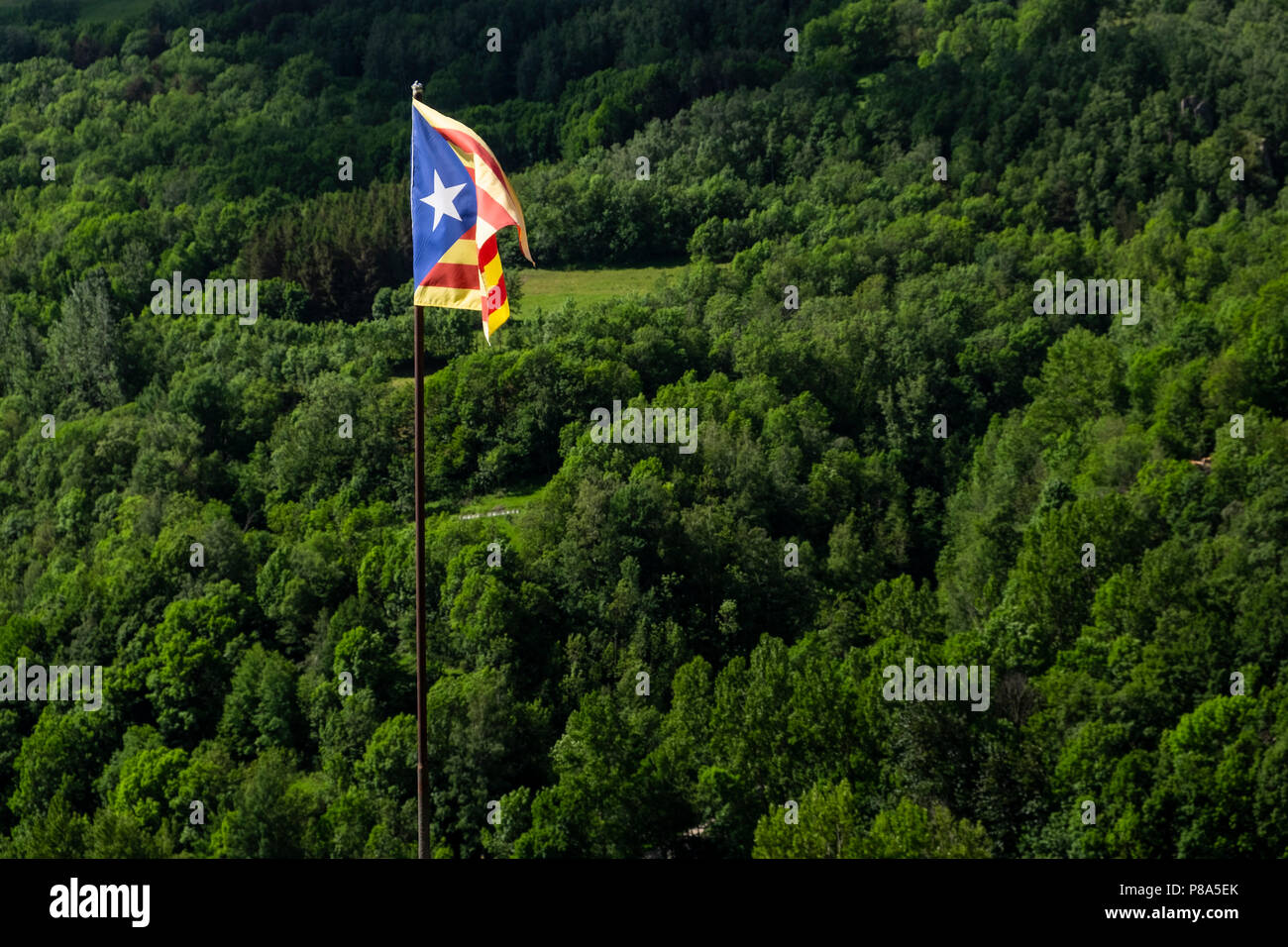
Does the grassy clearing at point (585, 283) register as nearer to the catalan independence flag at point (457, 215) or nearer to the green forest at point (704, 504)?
the green forest at point (704, 504)

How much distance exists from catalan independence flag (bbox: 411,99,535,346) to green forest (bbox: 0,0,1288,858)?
138 feet

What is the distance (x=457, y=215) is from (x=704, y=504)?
8649cm

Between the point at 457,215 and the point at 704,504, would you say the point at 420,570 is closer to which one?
the point at 457,215

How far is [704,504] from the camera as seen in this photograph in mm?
114562

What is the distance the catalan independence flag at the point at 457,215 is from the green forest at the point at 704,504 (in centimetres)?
4212

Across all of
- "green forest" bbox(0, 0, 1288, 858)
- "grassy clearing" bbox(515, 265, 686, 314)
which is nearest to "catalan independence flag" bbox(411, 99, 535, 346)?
"green forest" bbox(0, 0, 1288, 858)

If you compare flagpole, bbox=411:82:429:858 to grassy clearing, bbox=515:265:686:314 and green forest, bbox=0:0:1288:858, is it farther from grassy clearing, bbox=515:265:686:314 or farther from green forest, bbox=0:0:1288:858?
grassy clearing, bbox=515:265:686:314

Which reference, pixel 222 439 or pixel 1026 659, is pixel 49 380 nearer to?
pixel 222 439

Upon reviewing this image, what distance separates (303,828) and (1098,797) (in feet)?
130

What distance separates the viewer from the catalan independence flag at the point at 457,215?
1126 inches

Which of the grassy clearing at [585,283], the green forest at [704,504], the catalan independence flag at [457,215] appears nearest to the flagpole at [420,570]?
the catalan independence flag at [457,215]
